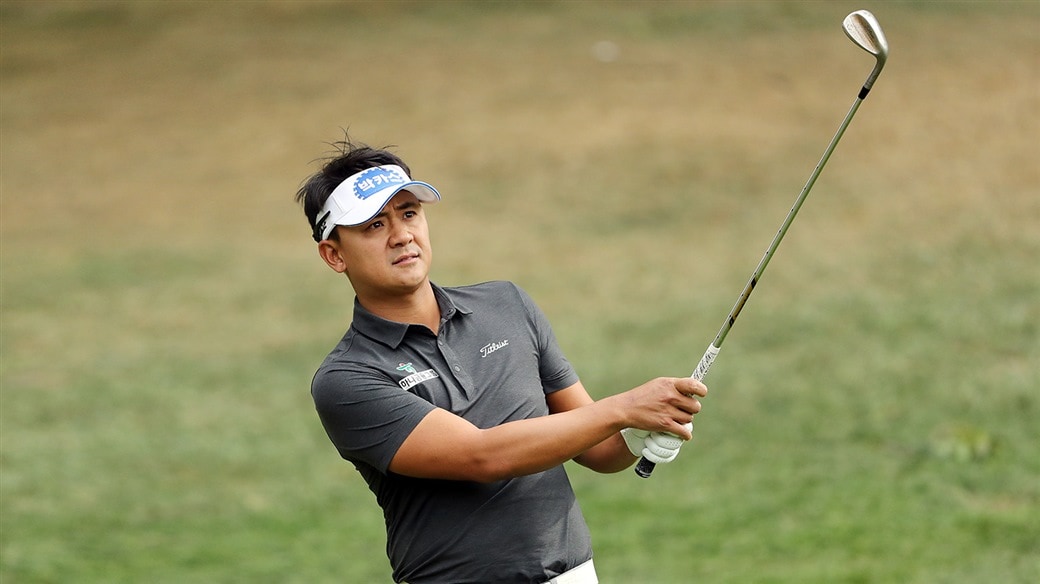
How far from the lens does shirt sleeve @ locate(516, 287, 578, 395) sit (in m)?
3.55

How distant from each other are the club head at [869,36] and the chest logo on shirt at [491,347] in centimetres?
102

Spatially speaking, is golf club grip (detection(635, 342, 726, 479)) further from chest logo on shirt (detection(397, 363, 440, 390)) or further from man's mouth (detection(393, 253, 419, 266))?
man's mouth (detection(393, 253, 419, 266))

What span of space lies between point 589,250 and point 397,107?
185 inches

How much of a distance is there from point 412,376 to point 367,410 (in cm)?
15

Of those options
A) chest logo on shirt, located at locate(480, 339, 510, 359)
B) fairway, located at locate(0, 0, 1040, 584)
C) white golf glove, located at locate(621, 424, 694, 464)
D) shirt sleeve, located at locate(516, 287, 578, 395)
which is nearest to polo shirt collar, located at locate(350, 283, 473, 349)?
chest logo on shirt, located at locate(480, 339, 510, 359)

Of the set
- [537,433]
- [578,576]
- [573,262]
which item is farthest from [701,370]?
[573,262]

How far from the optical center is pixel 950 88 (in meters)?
16.6

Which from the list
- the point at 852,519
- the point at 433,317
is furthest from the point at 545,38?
the point at 433,317

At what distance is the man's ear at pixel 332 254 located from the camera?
344 cm

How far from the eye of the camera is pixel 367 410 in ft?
10.3

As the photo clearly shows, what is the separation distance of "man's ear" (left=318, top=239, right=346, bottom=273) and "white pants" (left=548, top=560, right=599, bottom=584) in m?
0.90

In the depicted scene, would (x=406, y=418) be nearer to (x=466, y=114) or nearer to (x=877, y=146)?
(x=877, y=146)

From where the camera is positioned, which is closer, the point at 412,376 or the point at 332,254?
the point at 412,376

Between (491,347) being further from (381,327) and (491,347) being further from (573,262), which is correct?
(573,262)
